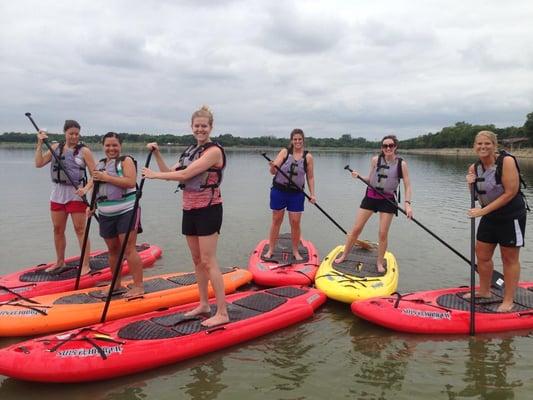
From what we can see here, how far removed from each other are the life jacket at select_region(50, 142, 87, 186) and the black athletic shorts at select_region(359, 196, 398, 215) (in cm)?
450

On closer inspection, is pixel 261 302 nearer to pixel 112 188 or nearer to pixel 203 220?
pixel 203 220

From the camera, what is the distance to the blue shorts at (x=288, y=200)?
25.8 ft

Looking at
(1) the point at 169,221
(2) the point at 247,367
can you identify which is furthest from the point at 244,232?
(2) the point at 247,367

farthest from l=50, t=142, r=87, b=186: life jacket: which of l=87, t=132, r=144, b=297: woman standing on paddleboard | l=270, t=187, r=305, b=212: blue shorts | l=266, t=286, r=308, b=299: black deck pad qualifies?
l=266, t=286, r=308, b=299: black deck pad

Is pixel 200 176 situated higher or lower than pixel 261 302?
higher

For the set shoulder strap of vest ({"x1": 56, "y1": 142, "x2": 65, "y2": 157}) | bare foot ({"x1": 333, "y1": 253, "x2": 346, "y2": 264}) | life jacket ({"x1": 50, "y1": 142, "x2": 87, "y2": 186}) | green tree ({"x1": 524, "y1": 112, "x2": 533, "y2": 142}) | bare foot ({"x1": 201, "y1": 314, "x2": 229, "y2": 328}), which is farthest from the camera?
green tree ({"x1": 524, "y1": 112, "x2": 533, "y2": 142})

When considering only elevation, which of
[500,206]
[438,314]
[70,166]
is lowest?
[438,314]

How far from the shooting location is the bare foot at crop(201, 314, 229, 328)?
5209mm

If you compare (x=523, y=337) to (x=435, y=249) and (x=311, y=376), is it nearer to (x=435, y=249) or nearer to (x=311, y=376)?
(x=311, y=376)

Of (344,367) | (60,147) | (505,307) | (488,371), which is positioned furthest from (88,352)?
(505,307)

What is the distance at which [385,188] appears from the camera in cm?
732

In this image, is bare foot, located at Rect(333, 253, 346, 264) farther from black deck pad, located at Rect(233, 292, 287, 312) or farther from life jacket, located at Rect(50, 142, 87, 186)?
life jacket, located at Rect(50, 142, 87, 186)

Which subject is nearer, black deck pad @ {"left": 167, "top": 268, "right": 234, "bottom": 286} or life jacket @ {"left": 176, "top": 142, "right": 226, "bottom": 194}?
life jacket @ {"left": 176, "top": 142, "right": 226, "bottom": 194}

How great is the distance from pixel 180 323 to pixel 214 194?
1.56 metres
